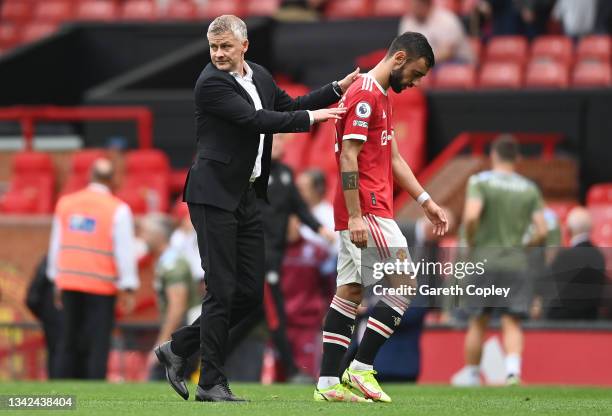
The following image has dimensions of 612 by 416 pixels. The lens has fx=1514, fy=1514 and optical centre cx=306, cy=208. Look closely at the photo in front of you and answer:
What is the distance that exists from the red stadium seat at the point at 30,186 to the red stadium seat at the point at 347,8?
4979 mm

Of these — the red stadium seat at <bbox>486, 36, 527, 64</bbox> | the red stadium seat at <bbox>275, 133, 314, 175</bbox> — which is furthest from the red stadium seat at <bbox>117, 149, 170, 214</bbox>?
the red stadium seat at <bbox>486, 36, 527, 64</bbox>

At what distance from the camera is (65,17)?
23703mm

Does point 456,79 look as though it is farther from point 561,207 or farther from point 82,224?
point 82,224

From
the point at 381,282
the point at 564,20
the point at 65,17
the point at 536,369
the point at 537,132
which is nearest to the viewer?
the point at 381,282

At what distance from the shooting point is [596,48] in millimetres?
18562

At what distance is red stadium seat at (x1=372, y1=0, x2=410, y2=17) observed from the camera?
834 inches

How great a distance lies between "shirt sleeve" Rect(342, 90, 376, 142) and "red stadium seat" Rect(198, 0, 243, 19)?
45.9 ft

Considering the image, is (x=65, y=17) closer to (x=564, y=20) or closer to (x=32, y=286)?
(x=564, y=20)

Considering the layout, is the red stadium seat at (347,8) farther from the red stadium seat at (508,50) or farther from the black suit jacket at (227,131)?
the black suit jacket at (227,131)

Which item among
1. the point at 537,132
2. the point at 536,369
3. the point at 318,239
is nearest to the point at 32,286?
the point at 318,239

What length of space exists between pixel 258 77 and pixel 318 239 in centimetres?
654

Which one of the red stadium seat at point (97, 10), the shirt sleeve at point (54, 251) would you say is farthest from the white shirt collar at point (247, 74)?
the red stadium seat at point (97, 10)

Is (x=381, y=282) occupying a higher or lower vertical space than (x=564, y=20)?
lower

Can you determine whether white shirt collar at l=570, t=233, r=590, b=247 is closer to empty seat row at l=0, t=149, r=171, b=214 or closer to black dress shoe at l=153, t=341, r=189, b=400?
empty seat row at l=0, t=149, r=171, b=214
